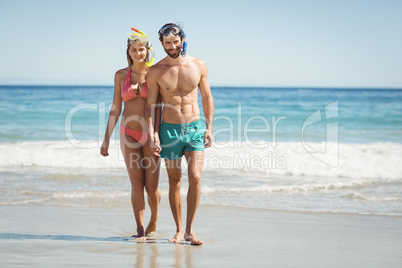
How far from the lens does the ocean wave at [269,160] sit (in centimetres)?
868

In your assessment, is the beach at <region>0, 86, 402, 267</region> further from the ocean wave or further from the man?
the man

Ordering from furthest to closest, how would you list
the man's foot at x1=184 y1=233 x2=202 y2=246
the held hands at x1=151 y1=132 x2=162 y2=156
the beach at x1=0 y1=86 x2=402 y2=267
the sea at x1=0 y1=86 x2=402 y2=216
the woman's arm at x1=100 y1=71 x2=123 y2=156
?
the sea at x1=0 y1=86 x2=402 y2=216, the woman's arm at x1=100 y1=71 x2=123 y2=156, the man's foot at x1=184 y1=233 x2=202 y2=246, the held hands at x1=151 y1=132 x2=162 y2=156, the beach at x1=0 y1=86 x2=402 y2=267

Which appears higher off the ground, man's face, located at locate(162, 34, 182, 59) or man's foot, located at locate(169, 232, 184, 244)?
man's face, located at locate(162, 34, 182, 59)

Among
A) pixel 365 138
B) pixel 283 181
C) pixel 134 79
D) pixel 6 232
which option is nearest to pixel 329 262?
pixel 134 79

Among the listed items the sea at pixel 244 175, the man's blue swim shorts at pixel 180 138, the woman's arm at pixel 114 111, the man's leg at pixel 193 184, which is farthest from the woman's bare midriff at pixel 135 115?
the sea at pixel 244 175

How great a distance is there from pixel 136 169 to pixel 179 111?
671mm

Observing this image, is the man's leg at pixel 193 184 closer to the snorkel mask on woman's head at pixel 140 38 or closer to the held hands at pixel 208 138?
the held hands at pixel 208 138

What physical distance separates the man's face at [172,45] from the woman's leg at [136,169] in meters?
0.84

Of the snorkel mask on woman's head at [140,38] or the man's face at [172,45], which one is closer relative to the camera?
the man's face at [172,45]

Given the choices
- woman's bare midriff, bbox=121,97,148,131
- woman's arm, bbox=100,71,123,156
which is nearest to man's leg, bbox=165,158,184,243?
woman's bare midriff, bbox=121,97,148,131

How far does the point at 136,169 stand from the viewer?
434 cm

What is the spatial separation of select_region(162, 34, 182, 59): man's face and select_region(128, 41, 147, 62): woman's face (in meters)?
0.21

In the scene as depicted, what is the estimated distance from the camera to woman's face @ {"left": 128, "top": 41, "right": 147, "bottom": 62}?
428cm

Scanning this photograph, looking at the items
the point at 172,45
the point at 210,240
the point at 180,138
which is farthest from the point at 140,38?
the point at 210,240
